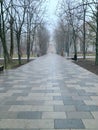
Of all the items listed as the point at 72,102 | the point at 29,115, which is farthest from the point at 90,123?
the point at 72,102

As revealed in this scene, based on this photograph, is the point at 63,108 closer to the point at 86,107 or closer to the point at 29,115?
the point at 86,107

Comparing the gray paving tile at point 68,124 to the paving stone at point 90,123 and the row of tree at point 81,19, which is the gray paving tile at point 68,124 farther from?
the row of tree at point 81,19

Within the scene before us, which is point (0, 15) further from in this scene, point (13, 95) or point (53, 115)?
point (53, 115)

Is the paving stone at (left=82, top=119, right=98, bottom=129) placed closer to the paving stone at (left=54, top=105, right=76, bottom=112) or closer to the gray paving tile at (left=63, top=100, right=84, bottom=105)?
the paving stone at (left=54, top=105, right=76, bottom=112)

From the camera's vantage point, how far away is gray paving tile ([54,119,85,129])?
18.3 ft

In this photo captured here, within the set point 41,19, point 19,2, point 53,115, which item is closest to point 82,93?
point 53,115

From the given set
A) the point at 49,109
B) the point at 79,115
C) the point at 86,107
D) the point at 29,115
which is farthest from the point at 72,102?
the point at 29,115

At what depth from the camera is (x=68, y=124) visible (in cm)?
579

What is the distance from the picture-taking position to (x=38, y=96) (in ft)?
29.5

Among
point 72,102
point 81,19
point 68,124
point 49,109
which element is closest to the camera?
point 68,124

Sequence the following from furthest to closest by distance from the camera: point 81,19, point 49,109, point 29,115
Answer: point 81,19 < point 49,109 < point 29,115

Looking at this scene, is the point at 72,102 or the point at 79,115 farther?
the point at 72,102

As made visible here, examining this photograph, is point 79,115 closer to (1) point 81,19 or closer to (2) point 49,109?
(2) point 49,109

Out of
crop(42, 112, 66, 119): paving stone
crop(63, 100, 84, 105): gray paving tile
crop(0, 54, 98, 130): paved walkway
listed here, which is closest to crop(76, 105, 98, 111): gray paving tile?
crop(0, 54, 98, 130): paved walkway
